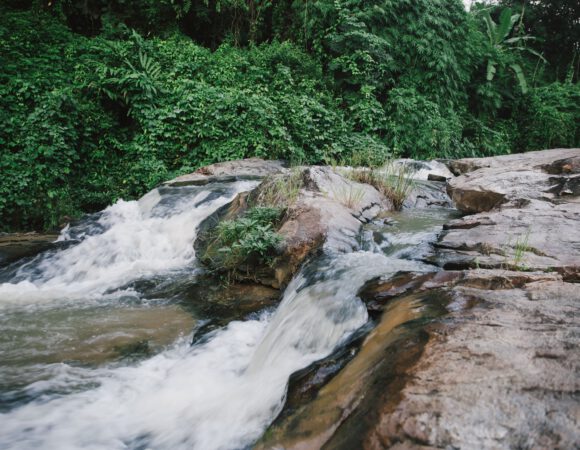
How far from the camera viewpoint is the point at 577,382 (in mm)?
1487

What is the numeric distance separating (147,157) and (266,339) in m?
6.62

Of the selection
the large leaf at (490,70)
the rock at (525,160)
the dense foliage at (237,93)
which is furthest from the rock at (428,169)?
the large leaf at (490,70)

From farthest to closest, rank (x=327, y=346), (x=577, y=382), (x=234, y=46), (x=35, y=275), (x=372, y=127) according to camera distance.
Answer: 1. (x=234, y=46)
2. (x=372, y=127)
3. (x=35, y=275)
4. (x=327, y=346)
5. (x=577, y=382)

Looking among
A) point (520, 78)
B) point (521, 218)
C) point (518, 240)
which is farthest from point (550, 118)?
point (518, 240)

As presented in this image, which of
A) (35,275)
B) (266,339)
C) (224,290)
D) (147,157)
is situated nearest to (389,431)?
(266,339)

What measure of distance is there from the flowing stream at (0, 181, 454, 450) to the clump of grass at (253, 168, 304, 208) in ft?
4.39

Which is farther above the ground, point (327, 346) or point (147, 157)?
point (147, 157)

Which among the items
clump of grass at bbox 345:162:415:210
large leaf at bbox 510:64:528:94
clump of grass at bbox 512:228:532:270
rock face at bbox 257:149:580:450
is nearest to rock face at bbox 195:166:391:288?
clump of grass at bbox 345:162:415:210

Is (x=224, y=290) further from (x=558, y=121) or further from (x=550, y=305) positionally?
(x=558, y=121)

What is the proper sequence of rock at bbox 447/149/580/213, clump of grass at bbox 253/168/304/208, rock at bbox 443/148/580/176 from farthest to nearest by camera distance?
rock at bbox 443/148/580/176, clump of grass at bbox 253/168/304/208, rock at bbox 447/149/580/213

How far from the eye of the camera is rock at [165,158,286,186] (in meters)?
7.68

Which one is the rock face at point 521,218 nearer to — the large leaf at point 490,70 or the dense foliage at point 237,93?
the dense foliage at point 237,93

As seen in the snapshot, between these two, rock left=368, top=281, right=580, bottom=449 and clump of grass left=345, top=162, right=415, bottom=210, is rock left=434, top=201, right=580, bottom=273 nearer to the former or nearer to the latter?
rock left=368, top=281, right=580, bottom=449

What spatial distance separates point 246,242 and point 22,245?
4.08 meters
